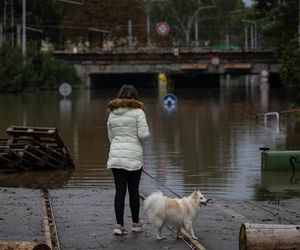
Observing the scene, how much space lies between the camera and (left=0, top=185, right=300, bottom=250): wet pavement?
967 centimetres

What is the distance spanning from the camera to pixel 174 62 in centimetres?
9231

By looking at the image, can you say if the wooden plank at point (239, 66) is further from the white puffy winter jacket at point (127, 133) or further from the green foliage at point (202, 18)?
Result: the white puffy winter jacket at point (127, 133)

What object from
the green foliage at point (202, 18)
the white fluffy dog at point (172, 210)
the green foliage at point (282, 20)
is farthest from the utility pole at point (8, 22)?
the white fluffy dog at point (172, 210)

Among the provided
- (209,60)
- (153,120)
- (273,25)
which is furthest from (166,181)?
(209,60)

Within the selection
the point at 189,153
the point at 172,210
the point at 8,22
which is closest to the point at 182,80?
the point at 8,22

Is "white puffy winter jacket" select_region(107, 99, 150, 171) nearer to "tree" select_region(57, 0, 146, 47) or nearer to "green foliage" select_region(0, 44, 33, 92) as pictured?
"green foliage" select_region(0, 44, 33, 92)

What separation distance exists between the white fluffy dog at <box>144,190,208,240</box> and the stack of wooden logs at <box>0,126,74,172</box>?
8.53 metres

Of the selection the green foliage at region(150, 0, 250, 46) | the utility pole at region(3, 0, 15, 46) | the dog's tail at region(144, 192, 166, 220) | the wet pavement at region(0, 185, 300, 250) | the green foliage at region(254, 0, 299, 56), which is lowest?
the wet pavement at region(0, 185, 300, 250)

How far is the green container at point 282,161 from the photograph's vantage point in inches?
688

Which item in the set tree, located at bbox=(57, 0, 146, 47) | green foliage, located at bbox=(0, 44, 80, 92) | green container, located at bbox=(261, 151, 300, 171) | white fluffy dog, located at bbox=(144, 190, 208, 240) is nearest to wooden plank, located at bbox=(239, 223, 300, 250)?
white fluffy dog, located at bbox=(144, 190, 208, 240)

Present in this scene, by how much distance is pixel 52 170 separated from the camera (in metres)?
18.3

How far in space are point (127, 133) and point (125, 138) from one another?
6 centimetres

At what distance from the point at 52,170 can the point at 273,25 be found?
1821 inches

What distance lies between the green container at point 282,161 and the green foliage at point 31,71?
57.7m
